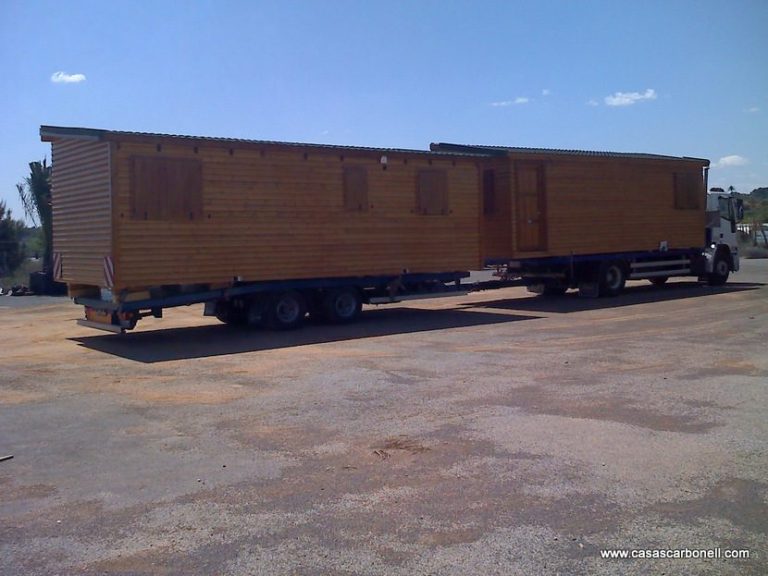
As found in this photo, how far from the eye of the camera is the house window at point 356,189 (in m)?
18.1

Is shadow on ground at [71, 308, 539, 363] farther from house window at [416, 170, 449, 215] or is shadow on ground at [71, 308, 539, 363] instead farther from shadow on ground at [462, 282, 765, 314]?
house window at [416, 170, 449, 215]

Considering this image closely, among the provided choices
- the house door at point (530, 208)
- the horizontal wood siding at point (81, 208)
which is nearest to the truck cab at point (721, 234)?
the house door at point (530, 208)

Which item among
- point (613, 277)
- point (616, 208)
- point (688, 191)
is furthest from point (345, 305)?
point (688, 191)

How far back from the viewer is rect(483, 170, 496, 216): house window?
21703 millimetres

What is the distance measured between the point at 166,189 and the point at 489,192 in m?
9.20

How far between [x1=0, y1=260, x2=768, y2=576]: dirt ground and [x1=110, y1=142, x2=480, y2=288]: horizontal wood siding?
2152mm

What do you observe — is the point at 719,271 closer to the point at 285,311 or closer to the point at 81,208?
the point at 285,311

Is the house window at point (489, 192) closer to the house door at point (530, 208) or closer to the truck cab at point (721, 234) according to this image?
the house door at point (530, 208)

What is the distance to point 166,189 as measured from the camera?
614 inches

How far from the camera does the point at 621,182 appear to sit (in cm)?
2378

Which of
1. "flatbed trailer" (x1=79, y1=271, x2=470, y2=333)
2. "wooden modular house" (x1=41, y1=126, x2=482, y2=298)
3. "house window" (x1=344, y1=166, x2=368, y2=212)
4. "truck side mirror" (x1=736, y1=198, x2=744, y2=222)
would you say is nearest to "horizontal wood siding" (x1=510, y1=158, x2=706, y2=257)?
"truck side mirror" (x1=736, y1=198, x2=744, y2=222)

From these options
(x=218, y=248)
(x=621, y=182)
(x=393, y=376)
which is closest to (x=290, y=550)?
(x=393, y=376)

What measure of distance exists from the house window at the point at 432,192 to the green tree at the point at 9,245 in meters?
30.0

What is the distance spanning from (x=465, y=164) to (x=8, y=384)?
12.0m
